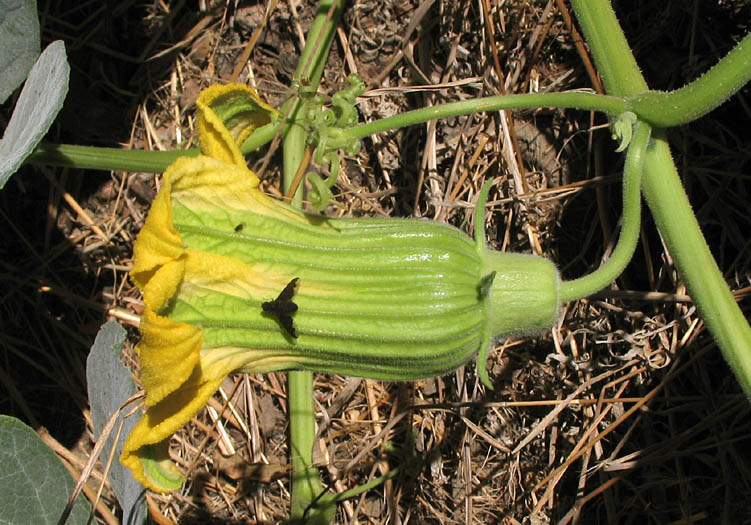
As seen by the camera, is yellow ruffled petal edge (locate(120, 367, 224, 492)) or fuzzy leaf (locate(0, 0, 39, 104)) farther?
fuzzy leaf (locate(0, 0, 39, 104))

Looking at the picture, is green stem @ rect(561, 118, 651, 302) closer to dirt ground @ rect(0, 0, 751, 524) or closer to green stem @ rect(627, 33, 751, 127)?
green stem @ rect(627, 33, 751, 127)

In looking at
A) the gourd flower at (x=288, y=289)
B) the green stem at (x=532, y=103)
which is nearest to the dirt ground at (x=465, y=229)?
the green stem at (x=532, y=103)

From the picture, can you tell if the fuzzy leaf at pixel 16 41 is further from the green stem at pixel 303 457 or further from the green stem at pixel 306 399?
the green stem at pixel 303 457

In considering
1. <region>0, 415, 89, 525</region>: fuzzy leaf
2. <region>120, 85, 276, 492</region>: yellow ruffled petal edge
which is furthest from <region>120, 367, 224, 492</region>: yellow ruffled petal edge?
<region>0, 415, 89, 525</region>: fuzzy leaf

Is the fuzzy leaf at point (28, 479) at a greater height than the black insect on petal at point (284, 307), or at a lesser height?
lesser

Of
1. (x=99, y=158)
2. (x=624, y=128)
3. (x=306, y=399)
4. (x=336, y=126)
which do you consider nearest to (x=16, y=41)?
(x=99, y=158)

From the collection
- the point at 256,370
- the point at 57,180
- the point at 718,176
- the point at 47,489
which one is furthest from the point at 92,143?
the point at 718,176

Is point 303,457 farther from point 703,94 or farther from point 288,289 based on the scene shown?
point 703,94
